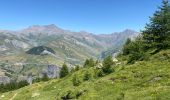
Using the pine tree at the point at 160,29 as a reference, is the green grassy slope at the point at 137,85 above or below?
below

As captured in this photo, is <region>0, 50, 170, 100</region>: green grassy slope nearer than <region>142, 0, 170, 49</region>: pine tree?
Yes

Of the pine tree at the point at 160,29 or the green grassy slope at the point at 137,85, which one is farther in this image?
the pine tree at the point at 160,29

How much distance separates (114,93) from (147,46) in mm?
29585

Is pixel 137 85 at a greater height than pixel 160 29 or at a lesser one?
lesser

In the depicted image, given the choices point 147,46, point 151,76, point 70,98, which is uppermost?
point 147,46

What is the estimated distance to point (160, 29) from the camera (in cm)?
6431

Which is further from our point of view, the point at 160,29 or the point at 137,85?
the point at 160,29

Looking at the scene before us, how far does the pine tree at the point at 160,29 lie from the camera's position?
62.9 metres

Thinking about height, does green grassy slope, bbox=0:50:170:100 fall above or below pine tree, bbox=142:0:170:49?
below

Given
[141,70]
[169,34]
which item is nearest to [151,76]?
[141,70]

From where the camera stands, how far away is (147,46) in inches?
2685

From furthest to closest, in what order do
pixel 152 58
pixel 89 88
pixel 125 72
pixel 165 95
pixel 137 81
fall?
pixel 152 58 < pixel 125 72 < pixel 89 88 < pixel 137 81 < pixel 165 95

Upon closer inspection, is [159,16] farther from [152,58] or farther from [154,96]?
[154,96]

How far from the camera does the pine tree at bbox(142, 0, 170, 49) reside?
62938 millimetres
